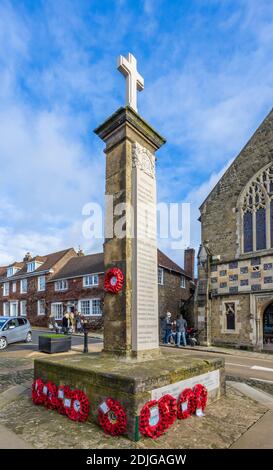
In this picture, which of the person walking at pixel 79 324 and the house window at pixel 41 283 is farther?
the house window at pixel 41 283

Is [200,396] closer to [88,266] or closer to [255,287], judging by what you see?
[255,287]

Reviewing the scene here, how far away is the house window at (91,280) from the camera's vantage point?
28.6 m

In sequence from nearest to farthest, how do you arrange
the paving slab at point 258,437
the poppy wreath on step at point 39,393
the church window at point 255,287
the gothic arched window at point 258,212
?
the paving slab at point 258,437 → the poppy wreath on step at point 39,393 → the church window at point 255,287 → the gothic arched window at point 258,212

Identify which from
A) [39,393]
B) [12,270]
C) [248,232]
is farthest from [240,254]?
[12,270]

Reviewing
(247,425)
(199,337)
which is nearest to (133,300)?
(247,425)

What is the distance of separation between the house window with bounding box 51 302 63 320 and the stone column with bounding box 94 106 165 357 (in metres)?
26.9

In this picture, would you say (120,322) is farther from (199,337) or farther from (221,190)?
(221,190)

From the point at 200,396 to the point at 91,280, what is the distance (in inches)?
952

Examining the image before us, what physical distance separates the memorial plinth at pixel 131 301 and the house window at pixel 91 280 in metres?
22.1

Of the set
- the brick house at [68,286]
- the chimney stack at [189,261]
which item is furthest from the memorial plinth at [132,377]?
the chimney stack at [189,261]

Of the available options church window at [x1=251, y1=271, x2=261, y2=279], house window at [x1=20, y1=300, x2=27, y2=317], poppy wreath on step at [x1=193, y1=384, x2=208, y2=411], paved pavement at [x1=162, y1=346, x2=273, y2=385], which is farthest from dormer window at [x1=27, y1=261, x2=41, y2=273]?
poppy wreath on step at [x1=193, y1=384, x2=208, y2=411]

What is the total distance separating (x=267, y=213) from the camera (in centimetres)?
1741

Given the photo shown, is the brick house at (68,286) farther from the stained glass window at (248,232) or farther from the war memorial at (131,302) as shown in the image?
the war memorial at (131,302)
